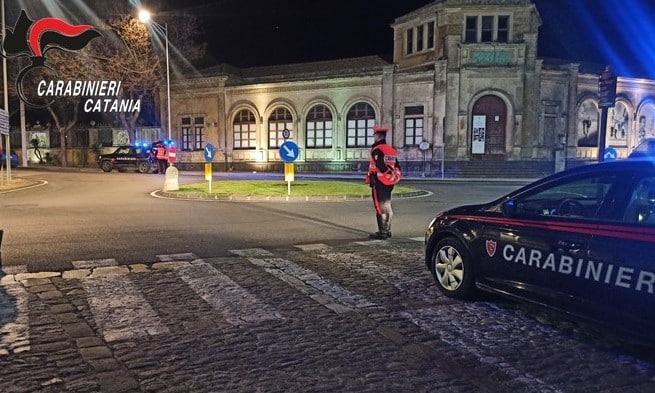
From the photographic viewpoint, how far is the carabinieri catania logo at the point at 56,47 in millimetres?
26047

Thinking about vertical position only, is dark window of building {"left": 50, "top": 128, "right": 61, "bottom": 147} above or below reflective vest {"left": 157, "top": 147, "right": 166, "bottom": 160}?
above

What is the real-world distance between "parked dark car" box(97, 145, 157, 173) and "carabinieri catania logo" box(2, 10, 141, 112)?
15.7ft

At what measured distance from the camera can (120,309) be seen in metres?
5.67

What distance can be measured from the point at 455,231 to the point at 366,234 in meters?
4.77

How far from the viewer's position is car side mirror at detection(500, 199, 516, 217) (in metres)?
5.29

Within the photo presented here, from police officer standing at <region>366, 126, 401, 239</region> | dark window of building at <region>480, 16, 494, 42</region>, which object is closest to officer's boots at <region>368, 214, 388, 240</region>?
police officer standing at <region>366, 126, 401, 239</region>

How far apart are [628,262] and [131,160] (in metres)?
32.9

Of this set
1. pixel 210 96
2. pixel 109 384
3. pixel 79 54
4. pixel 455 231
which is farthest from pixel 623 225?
pixel 210 96

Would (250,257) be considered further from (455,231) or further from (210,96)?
(210,96)

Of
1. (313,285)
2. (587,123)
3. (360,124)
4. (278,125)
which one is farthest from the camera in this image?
(278,125)

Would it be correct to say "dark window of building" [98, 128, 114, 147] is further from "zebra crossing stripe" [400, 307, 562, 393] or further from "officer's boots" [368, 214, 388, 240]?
"zebra crossing stripe" [400, 307, 562, 393]

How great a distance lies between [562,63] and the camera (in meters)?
35.4

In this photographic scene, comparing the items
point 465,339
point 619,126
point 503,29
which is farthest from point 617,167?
point 619,126

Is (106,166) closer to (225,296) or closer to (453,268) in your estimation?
(225,296)
